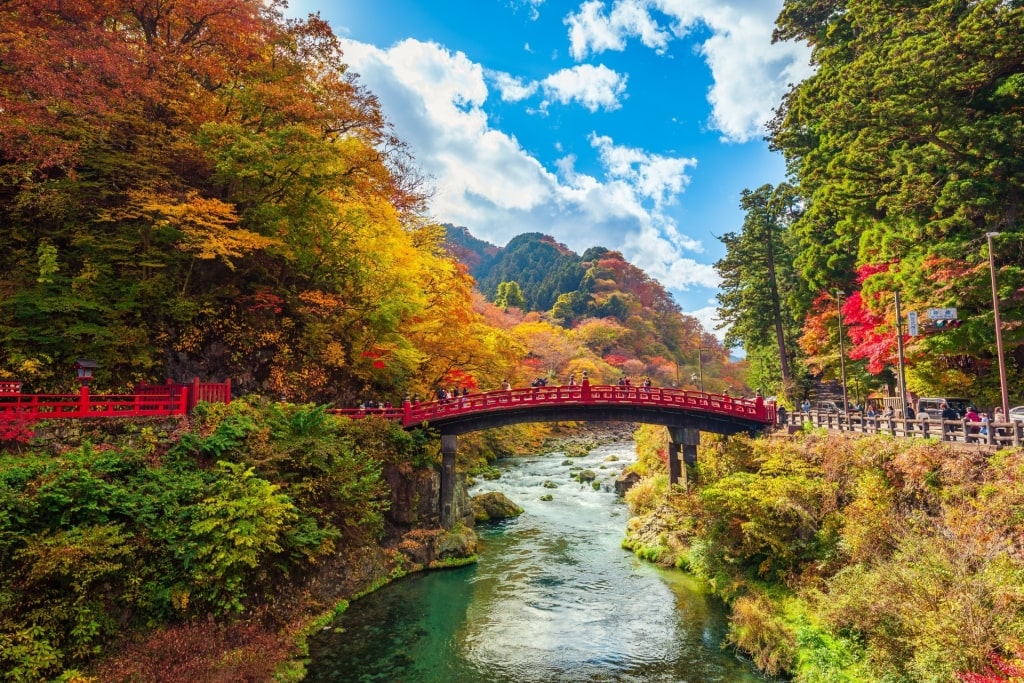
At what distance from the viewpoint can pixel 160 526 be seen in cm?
1346

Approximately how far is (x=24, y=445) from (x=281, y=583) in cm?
754

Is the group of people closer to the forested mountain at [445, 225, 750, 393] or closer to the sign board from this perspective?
the sign board

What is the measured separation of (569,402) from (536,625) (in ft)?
38.3

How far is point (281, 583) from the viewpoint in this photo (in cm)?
1599

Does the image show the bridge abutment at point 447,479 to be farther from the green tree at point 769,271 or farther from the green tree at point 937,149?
the green tree at point 769,271

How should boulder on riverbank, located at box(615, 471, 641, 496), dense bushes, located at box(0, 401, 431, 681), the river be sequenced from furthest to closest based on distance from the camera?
boulder on riverbank, located at box(615, 471, 641, 496)
the river
dense bushes, located at box(0, 401, 431, 681)

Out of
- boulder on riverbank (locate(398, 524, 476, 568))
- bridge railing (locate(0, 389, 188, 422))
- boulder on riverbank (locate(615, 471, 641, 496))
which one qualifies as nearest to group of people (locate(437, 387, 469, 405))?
boulder on riverbank (locate(398, 524, 476, 568))

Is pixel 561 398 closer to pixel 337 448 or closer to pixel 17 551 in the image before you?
pixel 337 448

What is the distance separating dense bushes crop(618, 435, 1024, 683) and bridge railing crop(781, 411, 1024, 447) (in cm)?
89

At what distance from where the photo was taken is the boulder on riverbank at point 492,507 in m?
29.8

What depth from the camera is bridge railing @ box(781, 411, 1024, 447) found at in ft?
51.6

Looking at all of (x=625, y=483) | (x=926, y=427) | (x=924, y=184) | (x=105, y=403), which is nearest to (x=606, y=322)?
(x=625, y=483)

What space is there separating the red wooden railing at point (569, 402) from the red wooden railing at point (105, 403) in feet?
26.0

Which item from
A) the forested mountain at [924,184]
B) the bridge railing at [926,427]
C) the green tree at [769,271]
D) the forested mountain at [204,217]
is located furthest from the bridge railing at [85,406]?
the green tree at [769,271]
